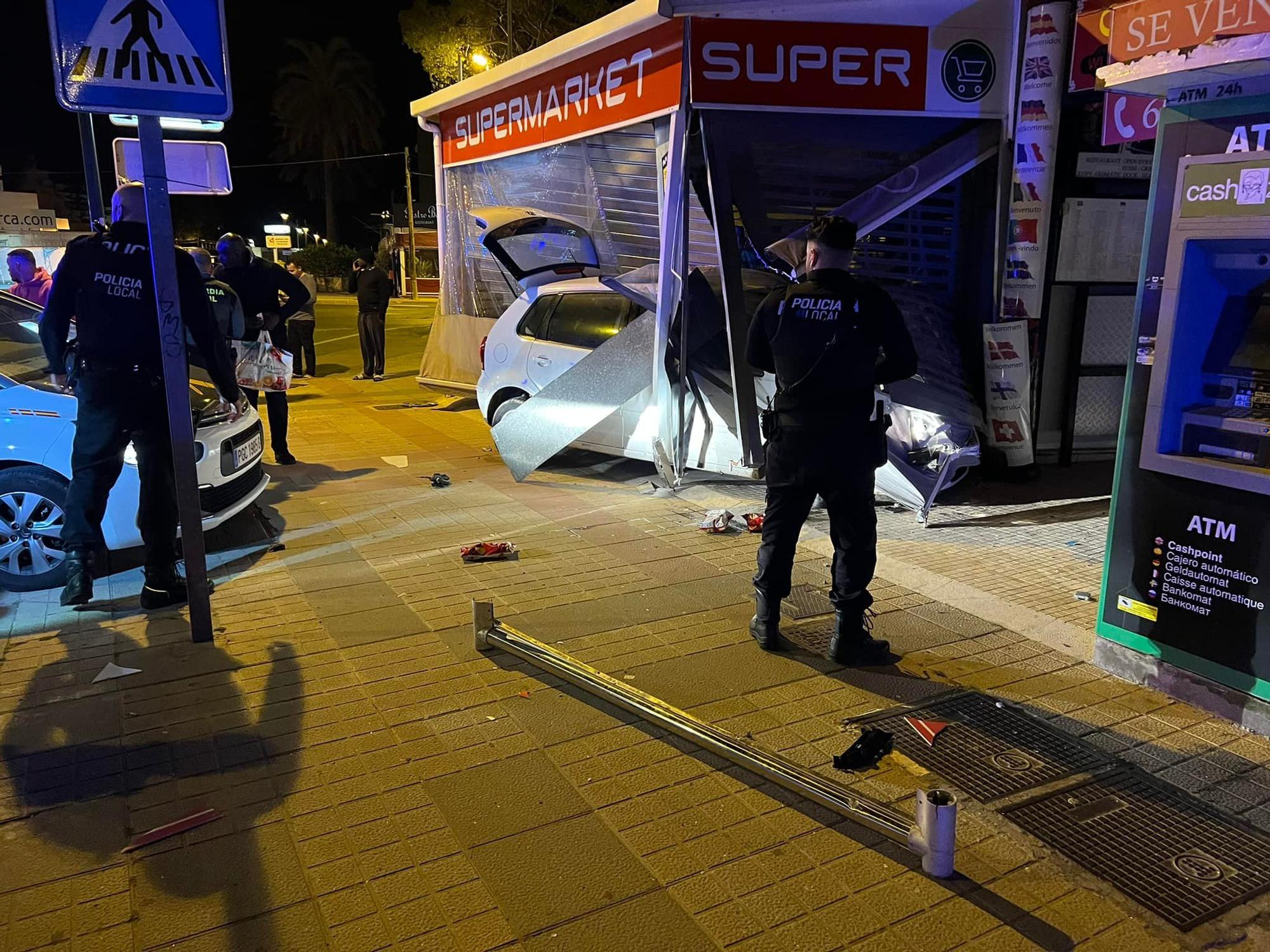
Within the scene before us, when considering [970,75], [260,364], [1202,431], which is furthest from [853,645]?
[260,364]

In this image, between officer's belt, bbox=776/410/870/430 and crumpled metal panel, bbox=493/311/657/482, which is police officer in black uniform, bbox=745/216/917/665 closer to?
officer's belt, bbox=776/410/870/430

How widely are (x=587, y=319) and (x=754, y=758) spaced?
536 cm

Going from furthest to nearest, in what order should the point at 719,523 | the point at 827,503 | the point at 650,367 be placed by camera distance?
the point at 650,367
the point at 719,523
the point at 827,503

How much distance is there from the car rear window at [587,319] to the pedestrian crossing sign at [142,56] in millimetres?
4007

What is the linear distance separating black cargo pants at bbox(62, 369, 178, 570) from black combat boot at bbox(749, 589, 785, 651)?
10.2ft

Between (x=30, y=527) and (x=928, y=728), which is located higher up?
(x=30, y=527)

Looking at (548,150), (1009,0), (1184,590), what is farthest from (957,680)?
(548,150)

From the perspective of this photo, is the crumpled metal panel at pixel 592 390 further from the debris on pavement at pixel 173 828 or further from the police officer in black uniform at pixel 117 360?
the debris on pavement at pixel 173 828

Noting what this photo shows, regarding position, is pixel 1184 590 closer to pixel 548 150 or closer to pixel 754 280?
pixel 754 280

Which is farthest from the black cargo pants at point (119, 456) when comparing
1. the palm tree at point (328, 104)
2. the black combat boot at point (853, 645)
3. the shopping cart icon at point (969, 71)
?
the palm tree at point (328, 104)

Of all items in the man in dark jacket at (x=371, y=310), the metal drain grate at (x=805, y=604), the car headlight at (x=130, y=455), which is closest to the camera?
the metal drain grate at (x=805, y=604)

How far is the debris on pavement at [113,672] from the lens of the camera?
4.02 m

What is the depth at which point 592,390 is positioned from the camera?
7.10 metres

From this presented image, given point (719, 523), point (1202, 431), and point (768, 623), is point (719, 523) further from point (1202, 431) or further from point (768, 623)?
point (1202, 431)
